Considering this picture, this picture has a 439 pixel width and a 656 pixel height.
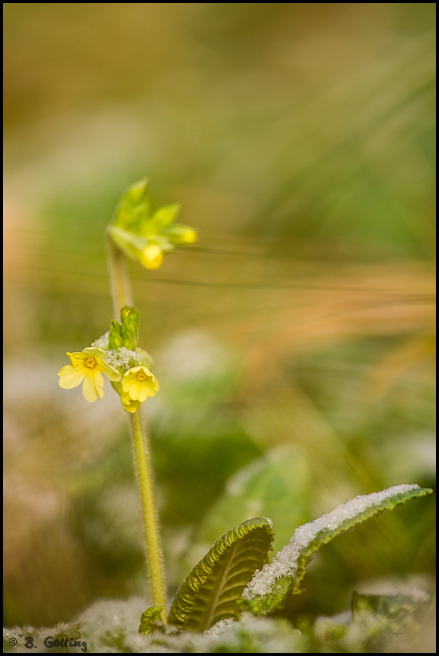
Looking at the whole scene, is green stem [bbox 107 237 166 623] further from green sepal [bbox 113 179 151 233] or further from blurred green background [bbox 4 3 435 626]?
green sepal [bbox 113 179 151 233]

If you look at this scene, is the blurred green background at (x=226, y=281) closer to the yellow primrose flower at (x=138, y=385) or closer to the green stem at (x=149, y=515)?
the green stem at (x=149, y=515)

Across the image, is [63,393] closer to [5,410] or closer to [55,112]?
[5,410]

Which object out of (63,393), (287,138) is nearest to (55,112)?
(287,138)

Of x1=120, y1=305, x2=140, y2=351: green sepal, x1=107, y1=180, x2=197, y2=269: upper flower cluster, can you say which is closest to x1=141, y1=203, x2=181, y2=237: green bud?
x1=107, y1=180, x2=197, y2=269: upper flower cluster

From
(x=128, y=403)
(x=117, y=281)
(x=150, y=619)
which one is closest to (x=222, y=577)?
(x=150, y=619)

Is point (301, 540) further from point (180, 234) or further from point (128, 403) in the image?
point (180, 234)

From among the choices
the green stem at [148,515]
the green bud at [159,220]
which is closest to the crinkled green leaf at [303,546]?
the green stem at [148,515]
